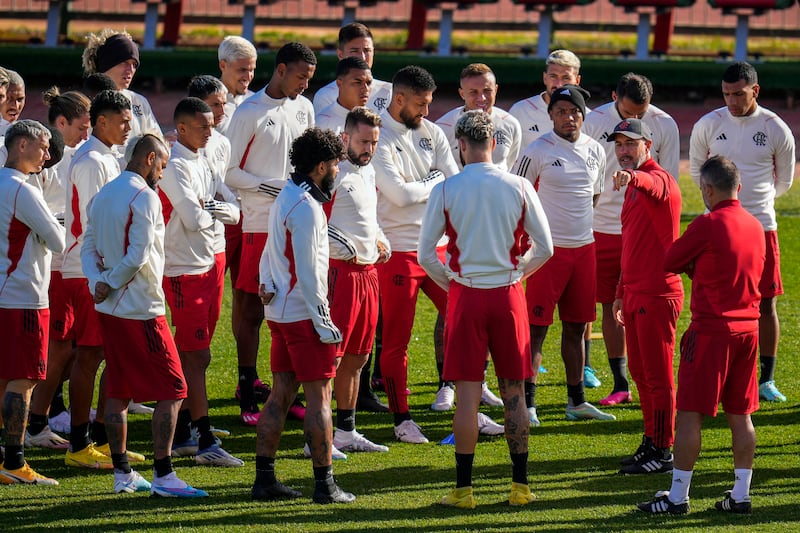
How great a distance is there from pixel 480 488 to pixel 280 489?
1.03 m

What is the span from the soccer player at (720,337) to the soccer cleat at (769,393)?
97.4 inches

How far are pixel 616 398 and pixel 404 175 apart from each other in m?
2.11

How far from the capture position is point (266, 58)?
2086cm

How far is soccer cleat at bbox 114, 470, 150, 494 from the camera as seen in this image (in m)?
6.45

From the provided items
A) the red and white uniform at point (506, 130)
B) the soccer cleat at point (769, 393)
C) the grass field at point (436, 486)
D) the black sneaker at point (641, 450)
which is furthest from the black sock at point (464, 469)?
the soccer cleat at point (769, 393)

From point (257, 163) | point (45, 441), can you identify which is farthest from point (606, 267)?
point (45, 441)

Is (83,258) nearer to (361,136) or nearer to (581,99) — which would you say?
(361,136)

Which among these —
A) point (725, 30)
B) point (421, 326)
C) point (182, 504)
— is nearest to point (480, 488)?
point (182, 504)

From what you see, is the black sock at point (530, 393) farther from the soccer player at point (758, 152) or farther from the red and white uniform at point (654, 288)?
the soccer player at point (758, 152)

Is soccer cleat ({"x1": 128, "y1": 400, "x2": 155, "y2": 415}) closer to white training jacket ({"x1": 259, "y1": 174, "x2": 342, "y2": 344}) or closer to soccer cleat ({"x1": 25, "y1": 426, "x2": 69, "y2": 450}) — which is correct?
soccer cleat ({"x1": 25, "y1": 426, "x2": 69, "y2": 450})

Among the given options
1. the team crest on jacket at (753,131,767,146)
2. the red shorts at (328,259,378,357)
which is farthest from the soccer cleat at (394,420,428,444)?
the team crest on jacket at (753,131,767,146)

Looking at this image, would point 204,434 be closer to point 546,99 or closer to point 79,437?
point 79,437

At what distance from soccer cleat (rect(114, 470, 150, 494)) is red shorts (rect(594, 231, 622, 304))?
11.3ft

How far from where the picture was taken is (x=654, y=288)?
6836 millimetres
